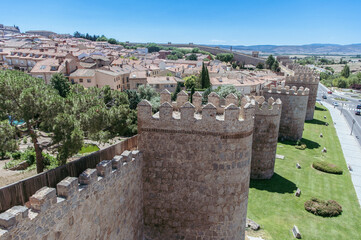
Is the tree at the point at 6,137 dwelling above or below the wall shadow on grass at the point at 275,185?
above

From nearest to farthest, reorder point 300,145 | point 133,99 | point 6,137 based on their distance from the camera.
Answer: point 6,137, point 300,145, point 133,99

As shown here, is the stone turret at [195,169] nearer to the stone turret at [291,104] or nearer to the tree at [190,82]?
the stone turret at [291,104]

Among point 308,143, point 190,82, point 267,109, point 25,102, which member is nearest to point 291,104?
point 308,143

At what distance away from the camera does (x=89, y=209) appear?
9836 millimetres

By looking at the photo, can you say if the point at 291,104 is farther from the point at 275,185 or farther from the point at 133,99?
the point at 133,99

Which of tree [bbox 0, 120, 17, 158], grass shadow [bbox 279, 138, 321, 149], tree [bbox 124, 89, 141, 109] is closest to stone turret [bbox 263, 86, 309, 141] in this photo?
grass shadow [bbox 279, 138, 321, 149]

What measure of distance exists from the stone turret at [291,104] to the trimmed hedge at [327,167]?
26.1 feet

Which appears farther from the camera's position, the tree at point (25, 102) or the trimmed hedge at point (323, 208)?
the trimmed hedge at point (323, 208)

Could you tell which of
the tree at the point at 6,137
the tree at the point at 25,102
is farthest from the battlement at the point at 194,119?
the tree at the point at 6,137

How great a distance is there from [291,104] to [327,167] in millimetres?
10667

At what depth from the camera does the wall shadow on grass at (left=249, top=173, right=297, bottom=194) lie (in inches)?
1030

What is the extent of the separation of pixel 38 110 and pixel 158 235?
10.7 m

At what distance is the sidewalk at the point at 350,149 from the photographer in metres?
30.5

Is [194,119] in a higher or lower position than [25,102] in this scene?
higher
